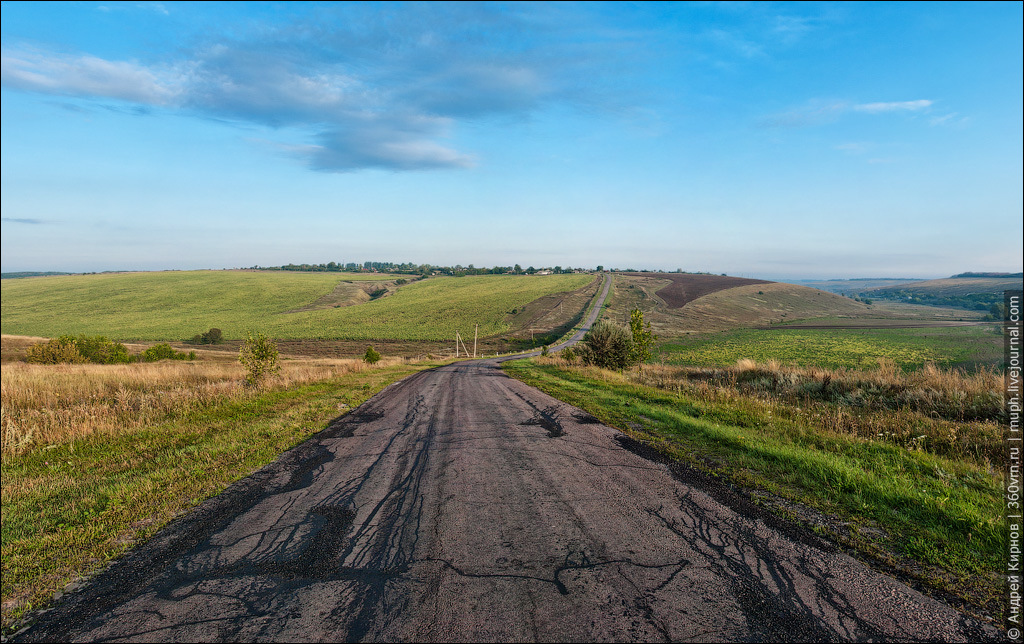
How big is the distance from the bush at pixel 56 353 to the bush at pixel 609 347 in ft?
132

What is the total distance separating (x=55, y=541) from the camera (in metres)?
5.02

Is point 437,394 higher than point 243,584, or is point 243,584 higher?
point 243,584

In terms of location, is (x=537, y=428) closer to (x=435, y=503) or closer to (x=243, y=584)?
(x=435, y=503)

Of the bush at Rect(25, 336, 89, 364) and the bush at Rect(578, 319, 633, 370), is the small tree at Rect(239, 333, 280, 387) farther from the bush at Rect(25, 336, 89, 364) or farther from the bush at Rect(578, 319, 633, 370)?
the bush at Rect(25, 336, 89, 364)

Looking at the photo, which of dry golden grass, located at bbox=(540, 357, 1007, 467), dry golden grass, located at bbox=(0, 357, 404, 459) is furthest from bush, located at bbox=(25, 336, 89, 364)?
dry golden grass, located at bbox=(540, 357, 1007, 467)

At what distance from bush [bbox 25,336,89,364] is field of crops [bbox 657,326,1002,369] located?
176ft

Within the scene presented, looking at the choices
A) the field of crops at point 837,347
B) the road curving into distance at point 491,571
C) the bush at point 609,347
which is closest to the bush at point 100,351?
the bush at point 609,347

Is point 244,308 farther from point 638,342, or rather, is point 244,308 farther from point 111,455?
point 111,455

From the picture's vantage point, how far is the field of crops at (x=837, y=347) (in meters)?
45.9

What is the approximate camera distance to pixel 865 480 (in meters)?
6.16

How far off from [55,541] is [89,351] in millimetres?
45128

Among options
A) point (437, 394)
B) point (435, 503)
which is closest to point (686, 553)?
point (435, 503)

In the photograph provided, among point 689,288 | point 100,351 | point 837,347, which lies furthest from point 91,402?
point 689,288

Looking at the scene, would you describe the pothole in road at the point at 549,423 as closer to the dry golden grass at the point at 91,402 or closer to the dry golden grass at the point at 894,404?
the dry golden grass at the point at 894,404
